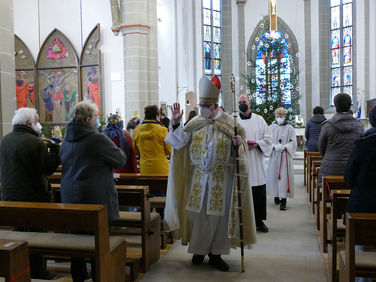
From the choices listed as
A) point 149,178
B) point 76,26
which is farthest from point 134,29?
point 149,178

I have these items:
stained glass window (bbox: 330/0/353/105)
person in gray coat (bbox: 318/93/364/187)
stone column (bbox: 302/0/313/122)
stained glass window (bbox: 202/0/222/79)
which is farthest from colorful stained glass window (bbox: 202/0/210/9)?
person in gray coat (bbox: 318/93/364/187)

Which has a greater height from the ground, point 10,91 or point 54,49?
point 54,49

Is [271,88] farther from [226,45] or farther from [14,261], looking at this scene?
[14,261]

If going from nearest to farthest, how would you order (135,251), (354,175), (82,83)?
(354,175) < (135,251) < (82,83)

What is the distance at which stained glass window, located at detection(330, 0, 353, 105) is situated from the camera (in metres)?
19.3

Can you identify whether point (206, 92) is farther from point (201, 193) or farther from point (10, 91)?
point (10, 91)

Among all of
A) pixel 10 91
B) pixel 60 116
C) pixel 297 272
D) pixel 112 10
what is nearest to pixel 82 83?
pixel 60 116

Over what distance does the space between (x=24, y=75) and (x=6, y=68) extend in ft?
22.9

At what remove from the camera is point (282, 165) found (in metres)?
7.01

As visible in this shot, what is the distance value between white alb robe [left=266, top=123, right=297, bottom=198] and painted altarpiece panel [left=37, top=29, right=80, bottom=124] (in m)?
6.76

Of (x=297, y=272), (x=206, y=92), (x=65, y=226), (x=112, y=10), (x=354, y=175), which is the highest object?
(x=112, y=10)

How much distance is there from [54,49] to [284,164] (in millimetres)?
7893

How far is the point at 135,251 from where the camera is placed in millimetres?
4680

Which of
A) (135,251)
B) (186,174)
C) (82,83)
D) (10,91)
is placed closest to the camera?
(186,174)
